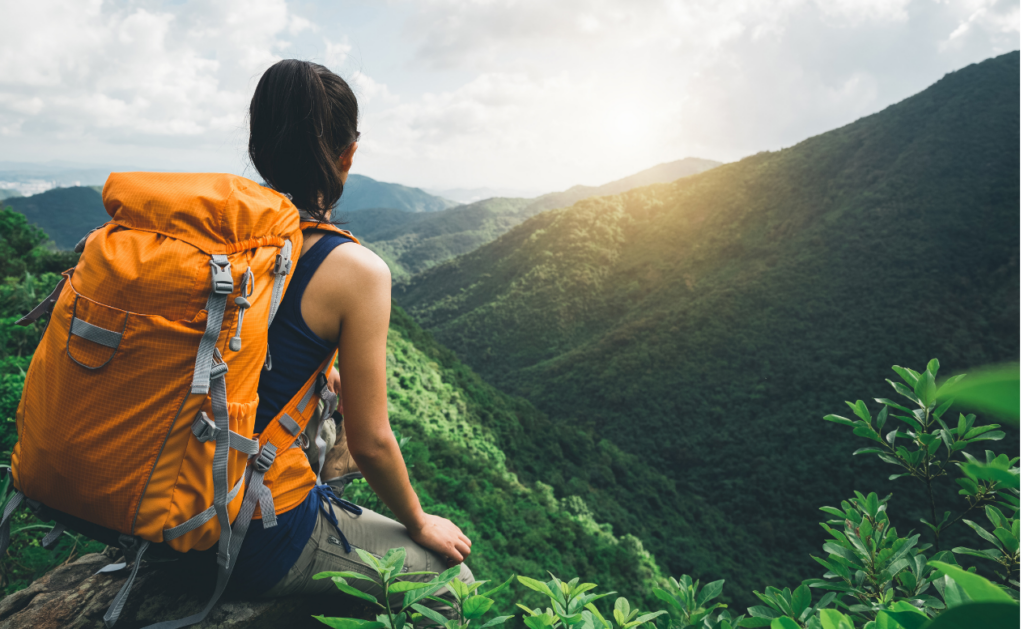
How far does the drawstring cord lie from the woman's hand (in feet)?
0.68

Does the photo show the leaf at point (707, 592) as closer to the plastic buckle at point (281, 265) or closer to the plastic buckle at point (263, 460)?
the plastic buckle at point (263, 460)

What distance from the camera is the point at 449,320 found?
59281 millimetres

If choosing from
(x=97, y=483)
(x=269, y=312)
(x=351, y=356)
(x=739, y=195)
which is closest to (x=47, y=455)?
(x=97, y=483)

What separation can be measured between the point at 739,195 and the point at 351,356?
63.1 metres

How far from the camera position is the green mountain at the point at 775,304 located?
31.4 metres

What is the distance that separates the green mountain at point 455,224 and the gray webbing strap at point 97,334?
3445 inches

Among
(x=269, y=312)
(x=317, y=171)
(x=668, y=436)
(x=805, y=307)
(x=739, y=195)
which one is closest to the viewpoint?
(x=269, y=312)

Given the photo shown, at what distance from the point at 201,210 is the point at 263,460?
68cm

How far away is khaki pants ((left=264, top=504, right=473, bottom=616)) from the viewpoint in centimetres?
146

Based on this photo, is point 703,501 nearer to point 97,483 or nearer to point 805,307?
point 805,307

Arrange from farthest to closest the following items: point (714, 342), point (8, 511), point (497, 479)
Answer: point (714, 342), point (497, 479), point (8, 511)

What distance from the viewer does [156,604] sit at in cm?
151

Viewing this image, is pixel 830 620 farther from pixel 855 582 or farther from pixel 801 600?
pixel 855 582

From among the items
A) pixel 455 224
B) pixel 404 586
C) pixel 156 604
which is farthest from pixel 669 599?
pixel 455 224
